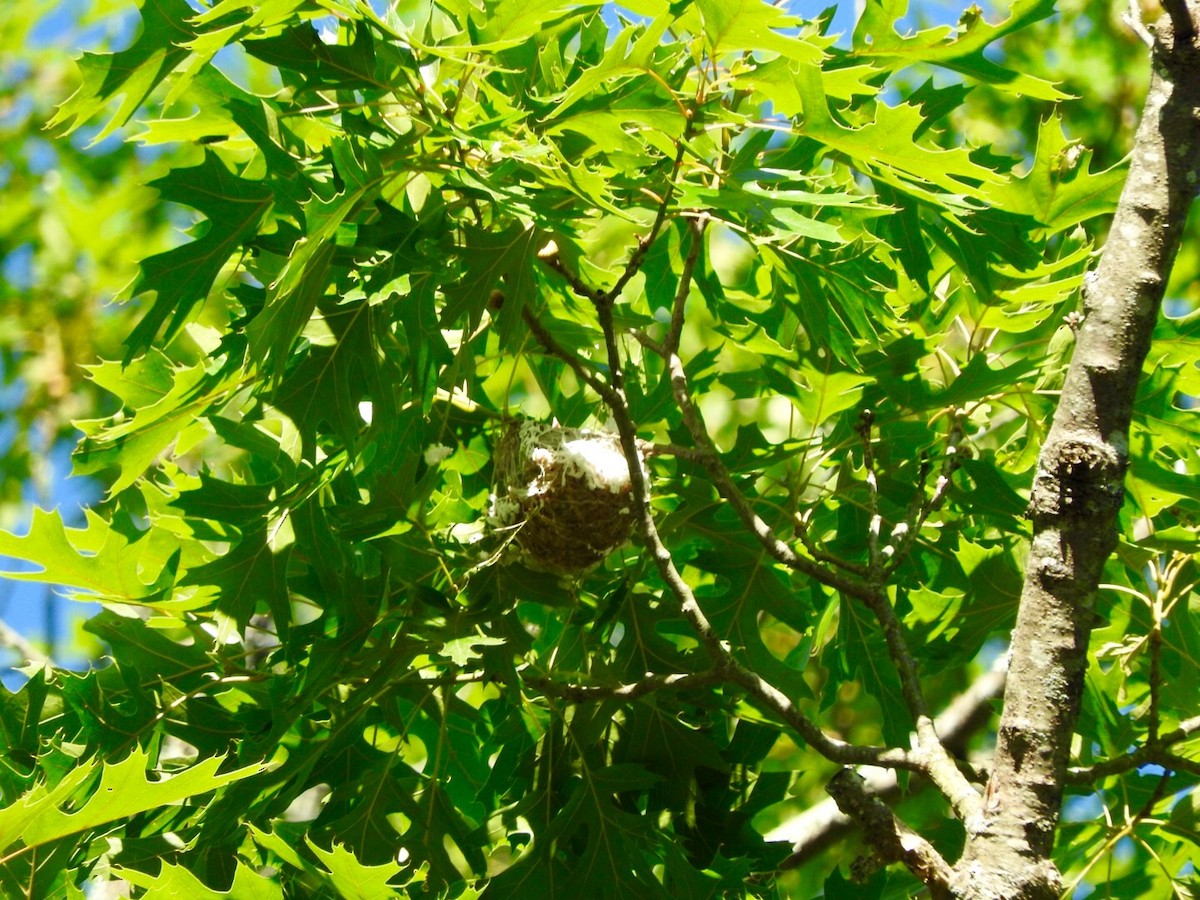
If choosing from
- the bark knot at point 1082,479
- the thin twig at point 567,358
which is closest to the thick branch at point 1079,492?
the bark knot at point 1082,479

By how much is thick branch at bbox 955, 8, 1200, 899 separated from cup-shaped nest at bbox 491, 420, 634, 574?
76 centimetres

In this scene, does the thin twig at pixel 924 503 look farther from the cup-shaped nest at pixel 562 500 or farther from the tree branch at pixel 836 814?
the tree branch at pixel 836 814

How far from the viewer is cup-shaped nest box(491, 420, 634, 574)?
242 cm

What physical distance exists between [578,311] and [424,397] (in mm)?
546

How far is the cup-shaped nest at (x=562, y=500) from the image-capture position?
A: 242 cm

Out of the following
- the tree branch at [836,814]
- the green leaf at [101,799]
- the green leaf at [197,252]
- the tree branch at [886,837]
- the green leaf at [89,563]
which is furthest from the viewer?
the tree branch at [836,814]

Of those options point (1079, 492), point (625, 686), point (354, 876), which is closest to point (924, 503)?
point (1079, 492)

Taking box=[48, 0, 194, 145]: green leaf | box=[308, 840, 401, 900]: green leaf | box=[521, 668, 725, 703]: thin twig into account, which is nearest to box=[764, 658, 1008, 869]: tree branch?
box=[521, 668, 725, 703]: thin twig

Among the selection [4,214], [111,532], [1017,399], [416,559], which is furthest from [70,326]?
[1017,399]

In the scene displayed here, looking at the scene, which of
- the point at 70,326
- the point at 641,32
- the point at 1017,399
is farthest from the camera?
the point at 70,326

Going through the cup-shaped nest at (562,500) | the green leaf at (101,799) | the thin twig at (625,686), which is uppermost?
the green leaf at (101,799)

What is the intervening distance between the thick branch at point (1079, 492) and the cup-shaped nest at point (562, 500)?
0.76 meters

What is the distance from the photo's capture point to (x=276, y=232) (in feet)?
7.23

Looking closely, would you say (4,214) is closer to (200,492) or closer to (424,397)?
(200,492)
